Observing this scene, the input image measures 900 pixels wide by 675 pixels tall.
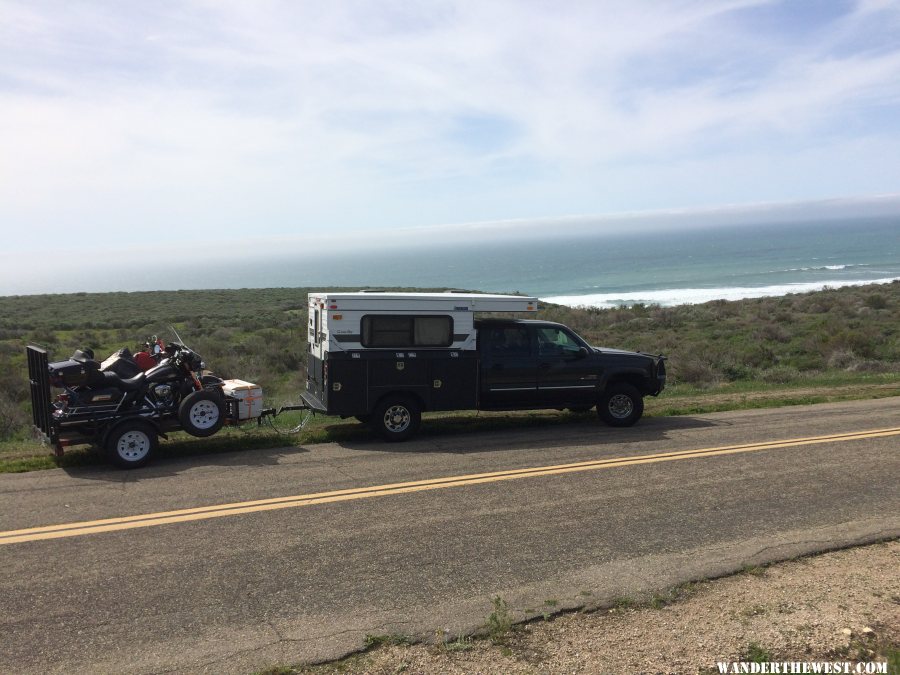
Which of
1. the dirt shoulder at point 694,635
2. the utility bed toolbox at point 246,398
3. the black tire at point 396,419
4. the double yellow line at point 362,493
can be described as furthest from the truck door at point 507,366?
the dirt shoulder at point 694,635

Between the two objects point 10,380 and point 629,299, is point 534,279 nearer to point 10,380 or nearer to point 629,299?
point 629,299

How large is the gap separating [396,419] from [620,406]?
4094 millimetres

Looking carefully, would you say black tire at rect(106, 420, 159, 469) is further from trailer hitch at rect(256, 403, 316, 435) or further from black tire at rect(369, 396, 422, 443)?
black tire at rect(369, 396, 422, 443)

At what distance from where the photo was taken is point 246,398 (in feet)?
36.9

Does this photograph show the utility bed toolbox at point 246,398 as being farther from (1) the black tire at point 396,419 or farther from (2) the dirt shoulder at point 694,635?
(2) the dirt shoulder at point 694,635

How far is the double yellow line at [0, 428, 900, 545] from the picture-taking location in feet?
23.6

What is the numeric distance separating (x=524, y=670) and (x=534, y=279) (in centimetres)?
12480

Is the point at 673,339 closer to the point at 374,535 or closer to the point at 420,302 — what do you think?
the point at 420,302

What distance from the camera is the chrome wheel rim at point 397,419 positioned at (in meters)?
11.8

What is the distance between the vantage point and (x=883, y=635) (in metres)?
5.25

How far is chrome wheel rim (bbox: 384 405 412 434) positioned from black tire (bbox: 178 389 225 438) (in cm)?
257

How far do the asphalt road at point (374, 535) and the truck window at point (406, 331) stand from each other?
1757 mm

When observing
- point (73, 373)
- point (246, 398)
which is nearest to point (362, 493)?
point (246, 398)

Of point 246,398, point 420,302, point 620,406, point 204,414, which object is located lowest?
point 620,406
